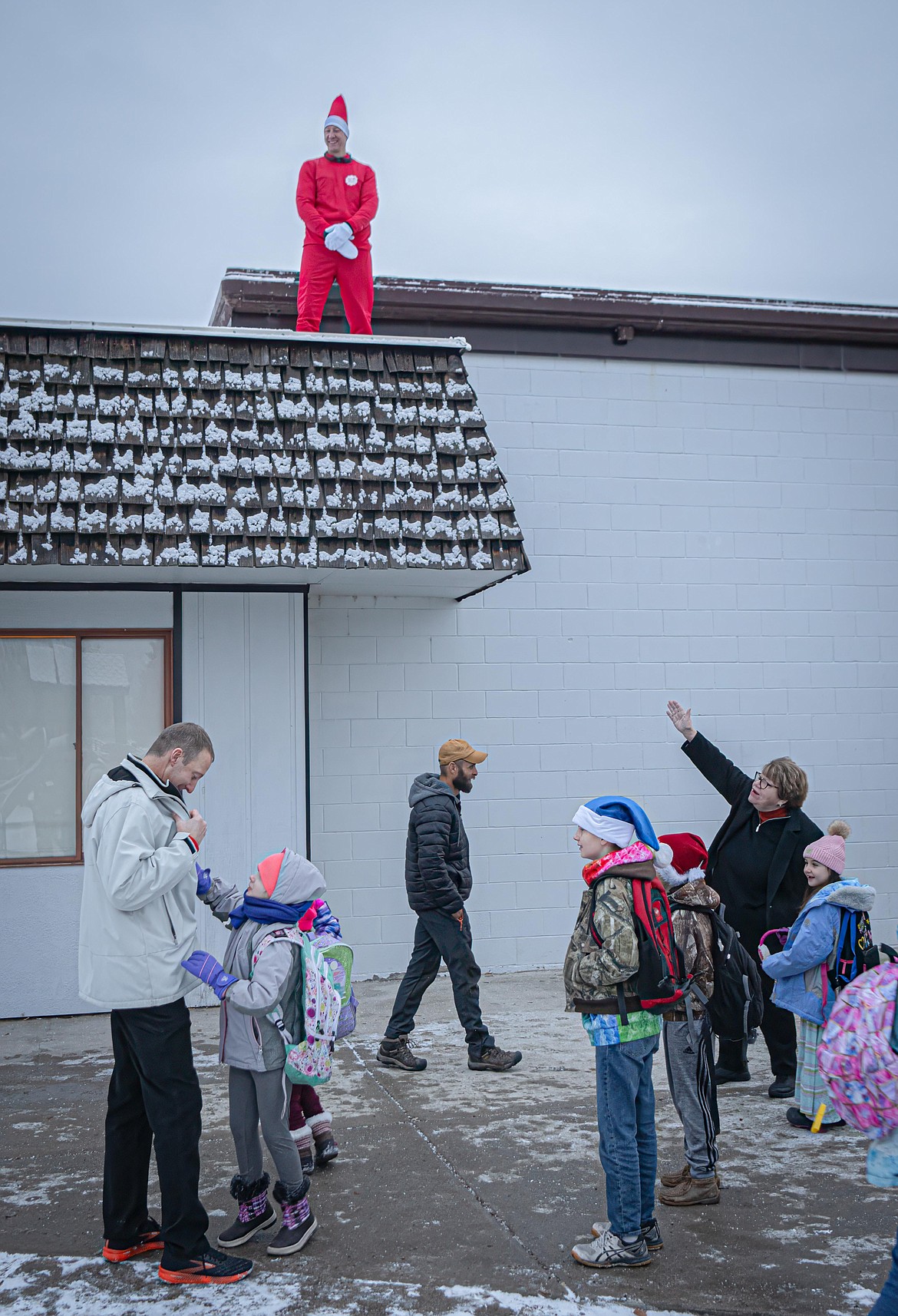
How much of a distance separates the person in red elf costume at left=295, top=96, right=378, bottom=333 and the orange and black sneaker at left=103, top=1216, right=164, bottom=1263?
6.67 m

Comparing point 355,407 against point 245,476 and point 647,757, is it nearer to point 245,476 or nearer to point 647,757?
point 245,476

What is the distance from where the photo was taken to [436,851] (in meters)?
6.30

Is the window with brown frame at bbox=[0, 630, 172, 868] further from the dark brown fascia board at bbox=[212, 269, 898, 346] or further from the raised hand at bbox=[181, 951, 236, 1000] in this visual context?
the raised hand at bbox=[181, 951, 236, 1000]

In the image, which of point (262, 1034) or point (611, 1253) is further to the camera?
point (262, 1034)

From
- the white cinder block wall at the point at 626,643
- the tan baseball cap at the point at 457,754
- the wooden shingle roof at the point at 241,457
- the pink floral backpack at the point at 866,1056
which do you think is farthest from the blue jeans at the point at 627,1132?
the white cinder block wall at the point at 626,643

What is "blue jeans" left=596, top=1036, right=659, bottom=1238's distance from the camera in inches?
154

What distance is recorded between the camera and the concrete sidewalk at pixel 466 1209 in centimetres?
374

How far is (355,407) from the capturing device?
7.58 m

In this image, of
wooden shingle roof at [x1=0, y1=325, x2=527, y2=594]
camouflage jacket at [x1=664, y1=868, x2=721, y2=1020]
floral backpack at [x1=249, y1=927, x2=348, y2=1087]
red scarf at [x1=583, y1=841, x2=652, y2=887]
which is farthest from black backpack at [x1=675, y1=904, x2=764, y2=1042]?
wooden shingle roof at [x1=0, y1=325, x2=527, y2=594]

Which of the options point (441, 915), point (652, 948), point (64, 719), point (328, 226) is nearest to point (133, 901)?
point (652, 948)

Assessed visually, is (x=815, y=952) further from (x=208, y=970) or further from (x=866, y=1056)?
(x=208, y=970)

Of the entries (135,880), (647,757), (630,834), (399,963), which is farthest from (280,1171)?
(647,757)

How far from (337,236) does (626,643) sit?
408cm

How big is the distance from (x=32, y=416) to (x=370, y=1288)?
17.8 ft
